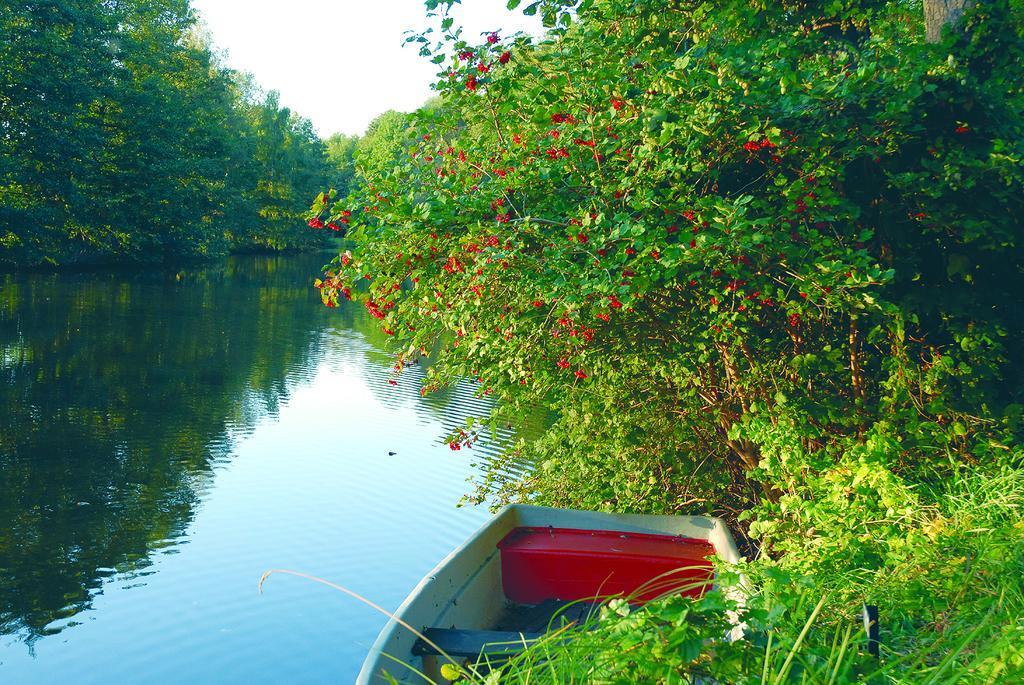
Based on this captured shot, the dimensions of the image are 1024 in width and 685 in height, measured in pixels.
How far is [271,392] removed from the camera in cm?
2120

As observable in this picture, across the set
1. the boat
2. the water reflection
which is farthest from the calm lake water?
the boat

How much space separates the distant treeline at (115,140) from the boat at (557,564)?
1151 inches

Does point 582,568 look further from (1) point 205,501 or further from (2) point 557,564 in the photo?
(1) point 205,501

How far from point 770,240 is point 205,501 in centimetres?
994

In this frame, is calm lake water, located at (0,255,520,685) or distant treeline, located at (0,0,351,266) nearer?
calm lake water, located at (0,255,520,685)

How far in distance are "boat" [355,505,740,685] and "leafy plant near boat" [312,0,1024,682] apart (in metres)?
0.76

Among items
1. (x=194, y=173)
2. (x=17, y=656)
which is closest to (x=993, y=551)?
(x=17, y=656)

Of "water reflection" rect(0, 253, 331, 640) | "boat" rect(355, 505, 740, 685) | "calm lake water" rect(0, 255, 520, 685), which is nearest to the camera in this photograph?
"boat" rect(355, 505, 740, 685)

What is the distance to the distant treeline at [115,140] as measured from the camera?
107ft

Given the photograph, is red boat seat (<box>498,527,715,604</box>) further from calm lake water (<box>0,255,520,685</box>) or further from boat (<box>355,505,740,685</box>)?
calm lake water (<box>0,255,520,685</box>)

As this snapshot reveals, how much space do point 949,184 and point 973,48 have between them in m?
1.17

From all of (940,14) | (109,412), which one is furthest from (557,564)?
(109,412)

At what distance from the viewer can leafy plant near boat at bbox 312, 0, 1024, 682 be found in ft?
19.1

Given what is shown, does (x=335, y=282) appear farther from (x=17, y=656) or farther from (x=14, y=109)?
(x=14, y=109)
